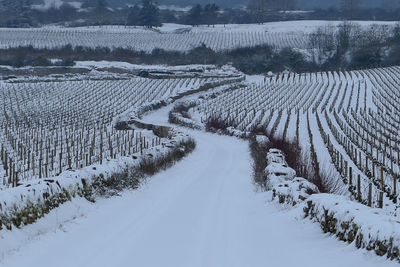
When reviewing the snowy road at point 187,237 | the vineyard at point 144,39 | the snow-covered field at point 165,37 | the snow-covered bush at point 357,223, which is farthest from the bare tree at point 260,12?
the snow-covered bush at point 357,223

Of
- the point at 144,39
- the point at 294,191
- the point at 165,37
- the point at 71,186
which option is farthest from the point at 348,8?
the point at 71,186

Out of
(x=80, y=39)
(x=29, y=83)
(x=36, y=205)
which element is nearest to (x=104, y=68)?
(x=29, y=83)

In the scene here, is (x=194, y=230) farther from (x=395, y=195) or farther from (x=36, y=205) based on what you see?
(x=395, y=195)

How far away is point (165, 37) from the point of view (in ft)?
472

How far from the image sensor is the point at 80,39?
14050 centimetres

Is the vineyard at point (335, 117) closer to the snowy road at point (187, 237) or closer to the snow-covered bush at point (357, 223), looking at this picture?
the snowy road at point (187, 237)

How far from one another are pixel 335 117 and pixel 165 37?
94928 millimetres

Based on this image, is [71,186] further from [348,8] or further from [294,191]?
[348,8]

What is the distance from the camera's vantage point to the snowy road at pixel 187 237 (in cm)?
1010

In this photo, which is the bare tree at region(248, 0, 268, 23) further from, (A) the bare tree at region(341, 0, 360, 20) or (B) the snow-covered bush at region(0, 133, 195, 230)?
(B) the snow-covered bush at region(0, 133, 195, 230)

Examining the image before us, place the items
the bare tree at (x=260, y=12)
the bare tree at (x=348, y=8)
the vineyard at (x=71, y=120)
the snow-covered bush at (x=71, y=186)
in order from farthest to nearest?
the bare tree at (x=260, y=12) < the bare tree at (x=348, y=8) < the vineyard at (x=71, y=120) < the snow-covered bush at (x=71, y=186)

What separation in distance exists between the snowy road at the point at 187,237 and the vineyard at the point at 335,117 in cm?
444

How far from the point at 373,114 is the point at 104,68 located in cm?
5936

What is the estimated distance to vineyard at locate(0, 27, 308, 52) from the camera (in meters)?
131
